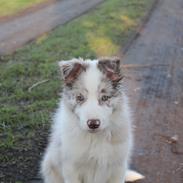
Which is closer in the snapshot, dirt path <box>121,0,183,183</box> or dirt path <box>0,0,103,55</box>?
dirt path <box>121,0,183,183</box>

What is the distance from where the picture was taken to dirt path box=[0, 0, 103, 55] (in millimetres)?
13144

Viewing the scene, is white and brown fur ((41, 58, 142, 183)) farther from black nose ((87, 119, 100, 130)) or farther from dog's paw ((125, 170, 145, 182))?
dog's paw ((125, 170, 145, 182))

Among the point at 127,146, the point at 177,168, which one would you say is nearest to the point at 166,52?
the point at 177,168

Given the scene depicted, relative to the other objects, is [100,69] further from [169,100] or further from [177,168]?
[169,100]

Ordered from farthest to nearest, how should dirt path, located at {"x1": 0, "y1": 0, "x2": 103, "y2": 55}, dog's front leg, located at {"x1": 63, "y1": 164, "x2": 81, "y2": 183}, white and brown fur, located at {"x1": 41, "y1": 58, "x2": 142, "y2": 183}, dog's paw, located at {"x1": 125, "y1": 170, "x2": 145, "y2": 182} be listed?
dirt path, located at {"x1": 0, "y1": 0, "x2": 103, "y2": 55} < dog's paw, located at {"x1": 125, "y1": 170, "x2": 145, "y2": 182} < dog's front leg, located at {"x1": 63, "y1": 164, "x2": 81, "y2": 183} < white and brown fur, located at {"x1": 41, "y1": 58, "x2": 142, "y2": 183}

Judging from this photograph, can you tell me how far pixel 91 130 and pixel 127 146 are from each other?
67 centimetres

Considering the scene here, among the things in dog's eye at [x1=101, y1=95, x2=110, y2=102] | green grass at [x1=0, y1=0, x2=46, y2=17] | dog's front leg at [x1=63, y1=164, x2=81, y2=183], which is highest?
dog's eye at [x1=101, y1=95, x2=110, y2=102]

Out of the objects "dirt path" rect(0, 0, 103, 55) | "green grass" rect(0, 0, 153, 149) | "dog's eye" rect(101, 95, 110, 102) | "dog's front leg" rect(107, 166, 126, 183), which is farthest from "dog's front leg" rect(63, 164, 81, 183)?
"dirt path" rect(0, 0, 103, 55)

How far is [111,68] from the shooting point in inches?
176

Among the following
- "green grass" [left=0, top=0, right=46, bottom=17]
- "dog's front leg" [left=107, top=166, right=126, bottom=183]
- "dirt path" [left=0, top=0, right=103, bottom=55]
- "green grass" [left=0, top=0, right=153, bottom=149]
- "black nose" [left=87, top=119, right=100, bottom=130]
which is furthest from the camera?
"green grass" [left=0, top=0, right=46, bottom=17]

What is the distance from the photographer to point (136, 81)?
9.11 meters

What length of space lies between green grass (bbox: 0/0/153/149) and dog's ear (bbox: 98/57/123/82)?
2100 millimetres

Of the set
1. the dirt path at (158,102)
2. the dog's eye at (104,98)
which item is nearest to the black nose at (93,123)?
the dog's eye at (104,98)

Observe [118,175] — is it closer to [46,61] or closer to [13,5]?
[46,61]
